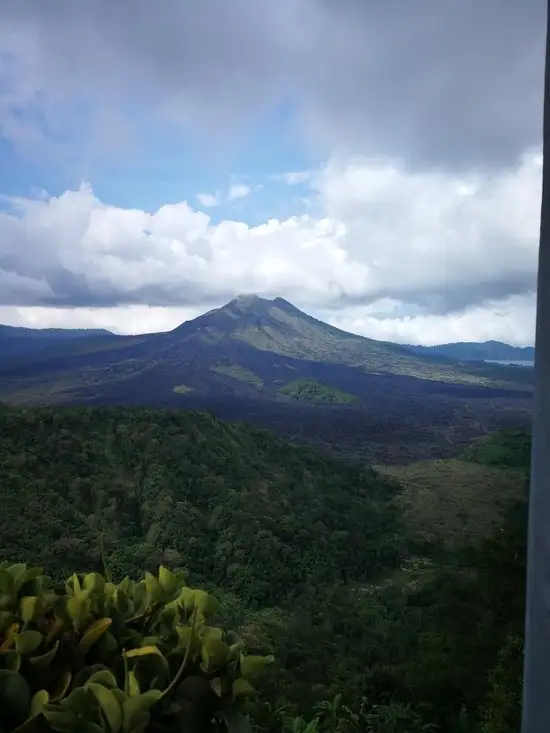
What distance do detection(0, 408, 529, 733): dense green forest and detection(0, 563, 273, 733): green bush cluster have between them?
2153 mm

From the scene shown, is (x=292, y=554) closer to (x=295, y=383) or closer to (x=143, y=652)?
(x=143, y=652)

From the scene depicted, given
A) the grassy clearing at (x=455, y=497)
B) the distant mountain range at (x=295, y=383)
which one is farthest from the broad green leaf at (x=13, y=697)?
the distant mountain range at (x=295, y=383)

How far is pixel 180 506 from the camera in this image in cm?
1113

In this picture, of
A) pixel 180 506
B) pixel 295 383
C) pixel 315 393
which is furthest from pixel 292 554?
pixel 295 383

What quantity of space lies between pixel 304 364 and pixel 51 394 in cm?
2587

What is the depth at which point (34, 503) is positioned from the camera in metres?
9.08

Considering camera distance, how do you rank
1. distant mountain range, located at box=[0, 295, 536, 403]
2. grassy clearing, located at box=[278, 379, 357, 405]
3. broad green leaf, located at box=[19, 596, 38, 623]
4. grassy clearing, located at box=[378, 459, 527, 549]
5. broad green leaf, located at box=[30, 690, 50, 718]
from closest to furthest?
broad green leaf, located at box=[30, 690, 50, 718], broad green leaf, located at box=[19, 596, 38, 623], grassy clearing, located at box=[378, 459, 527, 549], distant mountain range, located at box=[0, 295, 536, 403], grassy clearing, located at box=[278, 379, 357, 405]

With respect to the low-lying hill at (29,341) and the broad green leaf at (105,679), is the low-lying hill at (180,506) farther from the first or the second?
the low-lying hill at (29,341)

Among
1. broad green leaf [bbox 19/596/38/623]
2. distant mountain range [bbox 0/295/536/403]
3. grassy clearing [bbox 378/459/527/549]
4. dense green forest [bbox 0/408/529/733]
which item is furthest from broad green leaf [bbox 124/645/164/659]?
distant mountain range [bbox 0/295/536/403]

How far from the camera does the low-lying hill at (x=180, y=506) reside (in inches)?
345

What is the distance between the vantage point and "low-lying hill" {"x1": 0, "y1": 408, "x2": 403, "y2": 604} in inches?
345

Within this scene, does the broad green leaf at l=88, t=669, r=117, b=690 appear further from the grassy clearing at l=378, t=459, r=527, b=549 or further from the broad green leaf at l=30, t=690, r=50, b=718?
the grassy clearing at l=378, t=459, r=527, b=549

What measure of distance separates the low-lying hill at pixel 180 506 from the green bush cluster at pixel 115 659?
6.69 metres

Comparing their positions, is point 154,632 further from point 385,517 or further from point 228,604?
point 385,517
